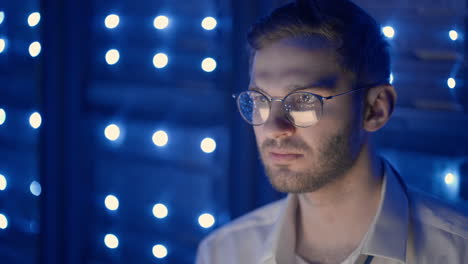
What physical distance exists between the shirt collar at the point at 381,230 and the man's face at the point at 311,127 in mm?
147

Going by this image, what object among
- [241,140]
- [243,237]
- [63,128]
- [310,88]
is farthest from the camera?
[63,128]

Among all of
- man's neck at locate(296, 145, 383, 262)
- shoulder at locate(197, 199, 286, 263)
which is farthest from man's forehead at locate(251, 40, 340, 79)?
shoulder at locate(197, 199, 286, 263)

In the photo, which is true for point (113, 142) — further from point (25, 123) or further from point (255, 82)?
point (255, 82)

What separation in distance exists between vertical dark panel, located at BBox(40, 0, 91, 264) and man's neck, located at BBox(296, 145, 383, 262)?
112cm

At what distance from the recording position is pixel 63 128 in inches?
74.7

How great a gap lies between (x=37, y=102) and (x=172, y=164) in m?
0.71

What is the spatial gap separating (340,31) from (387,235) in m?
0.54

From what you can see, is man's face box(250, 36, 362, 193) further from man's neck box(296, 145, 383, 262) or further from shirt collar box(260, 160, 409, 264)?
shirt collar box(260, 160, 409, 264)

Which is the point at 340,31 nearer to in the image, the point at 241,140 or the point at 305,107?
the point at 305,107

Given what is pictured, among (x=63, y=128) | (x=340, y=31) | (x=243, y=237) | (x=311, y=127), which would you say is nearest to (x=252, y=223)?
(x=243, y=237)

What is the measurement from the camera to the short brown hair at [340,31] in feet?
3.76

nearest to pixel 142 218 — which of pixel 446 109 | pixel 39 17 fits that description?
pixel 39 17

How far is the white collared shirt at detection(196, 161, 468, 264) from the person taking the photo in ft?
3.66

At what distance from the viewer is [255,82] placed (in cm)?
122
